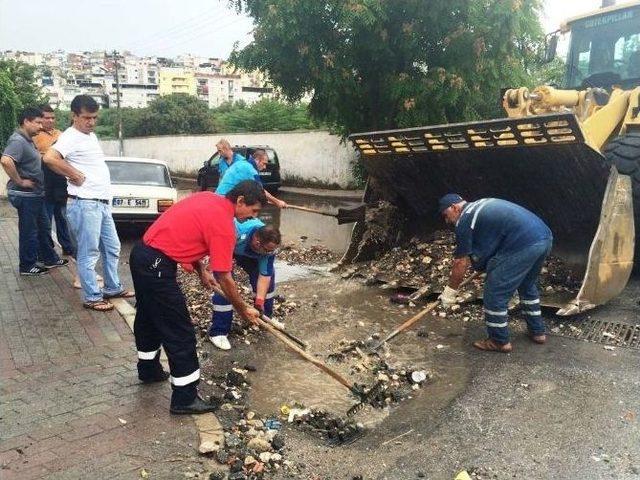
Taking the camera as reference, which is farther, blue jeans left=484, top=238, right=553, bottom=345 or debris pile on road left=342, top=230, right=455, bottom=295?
debris pile on road left=342, top=230, right=455, bottom=295

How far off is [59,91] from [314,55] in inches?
4348

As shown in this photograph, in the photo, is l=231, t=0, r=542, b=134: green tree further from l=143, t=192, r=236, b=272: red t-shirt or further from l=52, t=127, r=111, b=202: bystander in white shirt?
l=143, t=192, r=236, b=272: red t-shirt

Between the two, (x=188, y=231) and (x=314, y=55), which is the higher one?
(x=314, y=55)

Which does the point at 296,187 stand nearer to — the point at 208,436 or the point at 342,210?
the point at 342,210

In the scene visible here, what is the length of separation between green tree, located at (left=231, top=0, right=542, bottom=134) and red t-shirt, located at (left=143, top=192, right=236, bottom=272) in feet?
27.4

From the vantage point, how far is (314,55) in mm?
11719

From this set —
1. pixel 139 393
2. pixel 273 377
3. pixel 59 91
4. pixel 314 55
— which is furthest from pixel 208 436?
pixel 59 91

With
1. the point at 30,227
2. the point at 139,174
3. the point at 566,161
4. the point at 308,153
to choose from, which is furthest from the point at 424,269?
the point at 308,153

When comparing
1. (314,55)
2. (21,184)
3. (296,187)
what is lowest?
(296,187)

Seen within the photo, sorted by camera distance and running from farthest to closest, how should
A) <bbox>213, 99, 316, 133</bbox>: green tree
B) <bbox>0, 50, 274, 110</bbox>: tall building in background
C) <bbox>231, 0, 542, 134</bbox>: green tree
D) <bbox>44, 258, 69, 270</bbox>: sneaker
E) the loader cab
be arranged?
<bbox>0, 50, 274, 110</bbox>: tall building in background
<bbox>213, 99, 316, 133</bbox>: green tree
<bbox>231, 0, 542, 134</bbox>: green tree
<bbox>44, 258, 69, 270</bbox>: sneaker
the loader cab

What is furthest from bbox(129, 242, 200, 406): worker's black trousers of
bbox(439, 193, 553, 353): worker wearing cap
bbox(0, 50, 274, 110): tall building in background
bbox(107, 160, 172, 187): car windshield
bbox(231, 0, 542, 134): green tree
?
bbox(0, 50, 274, 110): tall building in background

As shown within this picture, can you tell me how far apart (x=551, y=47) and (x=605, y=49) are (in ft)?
2.05

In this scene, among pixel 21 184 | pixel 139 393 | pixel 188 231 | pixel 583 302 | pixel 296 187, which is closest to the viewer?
pixel 188 231

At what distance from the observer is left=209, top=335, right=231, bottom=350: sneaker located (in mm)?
4695
